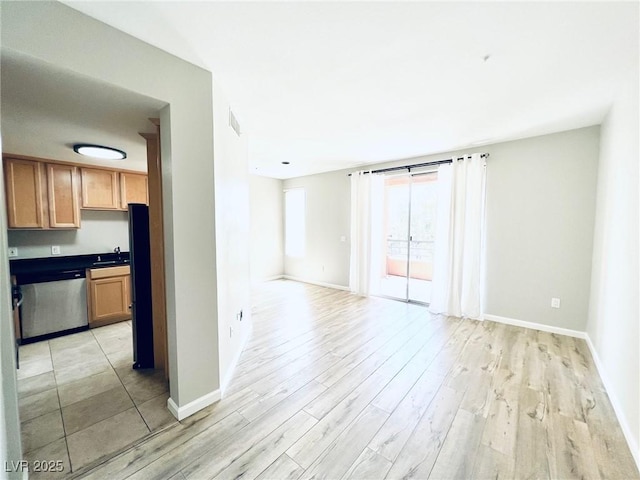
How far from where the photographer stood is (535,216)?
331 centimetres

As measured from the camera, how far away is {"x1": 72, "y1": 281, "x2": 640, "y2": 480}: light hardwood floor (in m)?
1.47

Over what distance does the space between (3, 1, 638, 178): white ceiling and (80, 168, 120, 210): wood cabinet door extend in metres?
2.64

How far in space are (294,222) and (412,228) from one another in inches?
116

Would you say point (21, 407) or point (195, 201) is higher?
point (195, 201)

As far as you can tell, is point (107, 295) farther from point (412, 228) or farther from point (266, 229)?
point (412, 228)

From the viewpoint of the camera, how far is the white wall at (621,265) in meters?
1.71

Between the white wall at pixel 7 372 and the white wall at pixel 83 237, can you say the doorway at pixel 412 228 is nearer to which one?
the white wall at pixel 7 372

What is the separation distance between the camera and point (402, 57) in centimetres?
174

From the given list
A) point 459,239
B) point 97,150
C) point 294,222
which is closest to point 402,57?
point 459,239

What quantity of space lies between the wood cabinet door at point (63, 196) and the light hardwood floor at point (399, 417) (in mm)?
3272

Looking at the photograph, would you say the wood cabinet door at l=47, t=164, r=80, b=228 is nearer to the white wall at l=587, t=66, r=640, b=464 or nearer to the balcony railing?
the balcony railing

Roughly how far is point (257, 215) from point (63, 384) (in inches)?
168

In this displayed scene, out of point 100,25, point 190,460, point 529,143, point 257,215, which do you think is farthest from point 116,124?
point 529,143

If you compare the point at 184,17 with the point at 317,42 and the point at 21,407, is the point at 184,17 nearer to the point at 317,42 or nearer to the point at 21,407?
the point at 317,42
